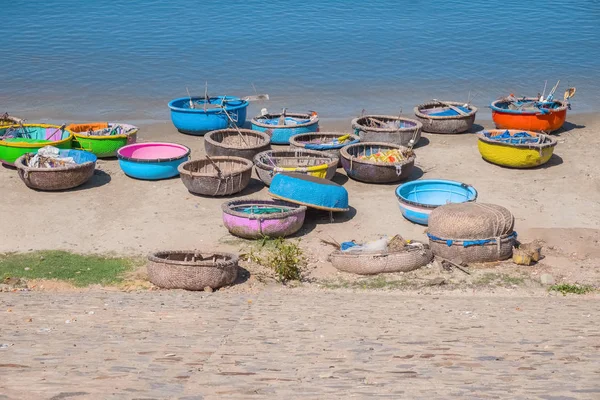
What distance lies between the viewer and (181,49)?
3359 cm

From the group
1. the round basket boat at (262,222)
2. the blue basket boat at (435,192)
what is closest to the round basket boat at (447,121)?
the blue basket boat at (435,192)

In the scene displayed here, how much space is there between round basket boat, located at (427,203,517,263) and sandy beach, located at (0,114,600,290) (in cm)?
41

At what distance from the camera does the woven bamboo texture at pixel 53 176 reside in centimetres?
1650

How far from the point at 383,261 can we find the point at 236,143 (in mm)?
7458

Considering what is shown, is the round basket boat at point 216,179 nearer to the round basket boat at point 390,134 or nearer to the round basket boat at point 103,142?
the round basket boat at point 103,142

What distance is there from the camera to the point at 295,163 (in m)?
17.5

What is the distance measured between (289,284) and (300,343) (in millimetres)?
3263

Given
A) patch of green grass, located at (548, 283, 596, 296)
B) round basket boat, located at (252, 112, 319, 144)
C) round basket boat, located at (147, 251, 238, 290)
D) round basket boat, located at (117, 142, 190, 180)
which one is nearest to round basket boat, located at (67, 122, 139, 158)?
round basket boat, located at (117, 142, 190, 180)

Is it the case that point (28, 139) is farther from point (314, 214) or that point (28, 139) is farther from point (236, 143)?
point (314, 214)

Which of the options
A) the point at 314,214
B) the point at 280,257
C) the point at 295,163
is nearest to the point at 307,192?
the point at 314,214

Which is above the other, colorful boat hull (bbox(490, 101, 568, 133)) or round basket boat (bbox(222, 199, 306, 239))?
colorful boat hull (bbox(490, 101, 568, 133))

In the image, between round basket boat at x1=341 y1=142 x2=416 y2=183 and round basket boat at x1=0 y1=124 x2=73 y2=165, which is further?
round basket boat at x1=0 y1=124 x2=73 y2=165

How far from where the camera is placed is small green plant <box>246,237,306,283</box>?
12797 mm

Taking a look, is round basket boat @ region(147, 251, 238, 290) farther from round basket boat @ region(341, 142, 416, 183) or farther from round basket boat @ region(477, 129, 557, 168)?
round basket boat @ region(477, 129, 557, 168)
